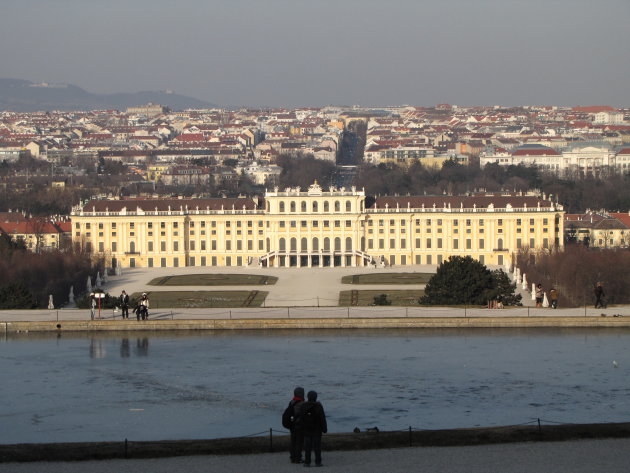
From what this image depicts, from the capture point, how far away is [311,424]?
20922mm

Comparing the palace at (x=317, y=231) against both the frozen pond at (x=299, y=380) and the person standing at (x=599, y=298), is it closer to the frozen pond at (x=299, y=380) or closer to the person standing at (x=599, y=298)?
the person standing at (x=599, y=298)

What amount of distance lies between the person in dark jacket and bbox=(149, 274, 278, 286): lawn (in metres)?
38.3

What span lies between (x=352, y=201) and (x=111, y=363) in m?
42.3

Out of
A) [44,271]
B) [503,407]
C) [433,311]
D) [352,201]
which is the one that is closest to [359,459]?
[503,407]

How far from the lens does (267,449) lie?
22.3 m

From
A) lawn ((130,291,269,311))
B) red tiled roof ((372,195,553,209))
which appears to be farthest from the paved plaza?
red tiled roof ((372,195,553,209))

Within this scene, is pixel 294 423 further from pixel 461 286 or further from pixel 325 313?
pixel 461 286

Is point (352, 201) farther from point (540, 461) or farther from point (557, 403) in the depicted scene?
point (540, 461)

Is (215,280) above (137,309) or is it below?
above

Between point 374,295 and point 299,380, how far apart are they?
2197 centimetres

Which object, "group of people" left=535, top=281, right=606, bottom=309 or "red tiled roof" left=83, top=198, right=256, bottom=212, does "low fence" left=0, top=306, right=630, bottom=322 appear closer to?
"group of people" left=535, top=281, right=606, bottom=309

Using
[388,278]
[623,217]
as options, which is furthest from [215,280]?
[623,217]

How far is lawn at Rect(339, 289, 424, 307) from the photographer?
159ft

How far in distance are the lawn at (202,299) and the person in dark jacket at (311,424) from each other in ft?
78.4
